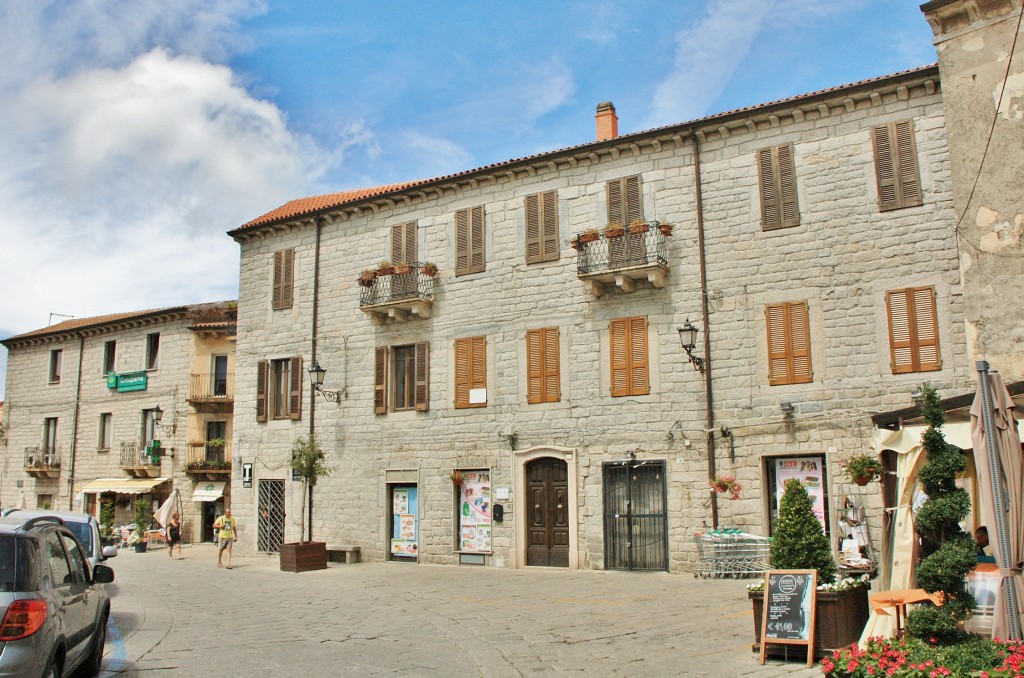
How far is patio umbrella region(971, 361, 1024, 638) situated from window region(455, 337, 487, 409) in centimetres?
1329

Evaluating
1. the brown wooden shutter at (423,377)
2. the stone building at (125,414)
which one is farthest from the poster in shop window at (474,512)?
the stone building at (125,414)

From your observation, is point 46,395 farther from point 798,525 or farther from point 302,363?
point 798,525

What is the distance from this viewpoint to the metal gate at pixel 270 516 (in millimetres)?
23203

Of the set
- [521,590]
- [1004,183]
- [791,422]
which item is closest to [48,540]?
[521,590]

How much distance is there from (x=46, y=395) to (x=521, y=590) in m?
28.1

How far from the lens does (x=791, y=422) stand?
16.3 m

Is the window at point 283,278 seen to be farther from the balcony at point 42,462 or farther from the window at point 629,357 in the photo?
the balcony at point 42,462

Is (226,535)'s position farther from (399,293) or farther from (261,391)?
(399,293)

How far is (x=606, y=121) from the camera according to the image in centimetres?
2056

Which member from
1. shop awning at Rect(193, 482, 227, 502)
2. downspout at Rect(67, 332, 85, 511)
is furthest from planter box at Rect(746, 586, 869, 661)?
downspout at Rect(67, 332, 85, 511)

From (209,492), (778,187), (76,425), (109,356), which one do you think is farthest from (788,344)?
(76,425)

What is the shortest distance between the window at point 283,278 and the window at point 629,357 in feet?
32.5

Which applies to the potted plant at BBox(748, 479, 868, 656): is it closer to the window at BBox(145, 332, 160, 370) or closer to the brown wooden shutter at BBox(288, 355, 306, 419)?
the brown wooden shutter at BBox(288, 355, 306, 419)

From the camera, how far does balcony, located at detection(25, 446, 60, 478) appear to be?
3447 centimetres
